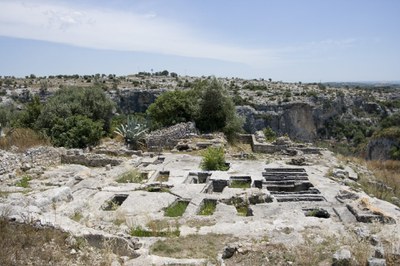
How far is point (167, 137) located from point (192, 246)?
12429mm

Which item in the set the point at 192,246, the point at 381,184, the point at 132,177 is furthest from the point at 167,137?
the point at 192,246

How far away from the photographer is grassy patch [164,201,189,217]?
32.2ft

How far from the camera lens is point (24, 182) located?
41.2ft

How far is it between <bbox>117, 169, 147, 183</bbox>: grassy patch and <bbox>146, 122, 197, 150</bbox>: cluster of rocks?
5375mm

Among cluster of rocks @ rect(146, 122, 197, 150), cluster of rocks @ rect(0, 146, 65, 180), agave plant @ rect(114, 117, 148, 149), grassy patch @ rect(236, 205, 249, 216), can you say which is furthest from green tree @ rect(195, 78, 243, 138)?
grassy patch @ rect(236, 205, 249, 216)

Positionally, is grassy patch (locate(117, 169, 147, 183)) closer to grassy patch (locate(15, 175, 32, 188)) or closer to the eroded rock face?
grassy patch (locate(15, 175, 32, 188))

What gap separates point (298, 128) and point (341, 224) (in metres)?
56.0

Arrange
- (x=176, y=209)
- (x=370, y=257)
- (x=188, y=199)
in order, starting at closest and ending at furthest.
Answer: (x=370, y=257) → (x=176, y=209) → (x=188, y=199)

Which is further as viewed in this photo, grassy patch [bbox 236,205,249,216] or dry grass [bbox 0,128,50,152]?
dry grass [bbox 0,128,50,152]

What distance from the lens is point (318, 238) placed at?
25.0 feet

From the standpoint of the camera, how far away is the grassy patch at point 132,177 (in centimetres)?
1291

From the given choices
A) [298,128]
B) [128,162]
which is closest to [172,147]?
[128,162]

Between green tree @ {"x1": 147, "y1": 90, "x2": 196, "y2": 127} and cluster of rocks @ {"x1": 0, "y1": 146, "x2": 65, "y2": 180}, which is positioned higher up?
green tree @ {"x1": 147, "y1": 90, "x2": 196, "y2": 127}

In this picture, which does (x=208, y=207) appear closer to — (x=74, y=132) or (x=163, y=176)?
(x=163, y=176)
